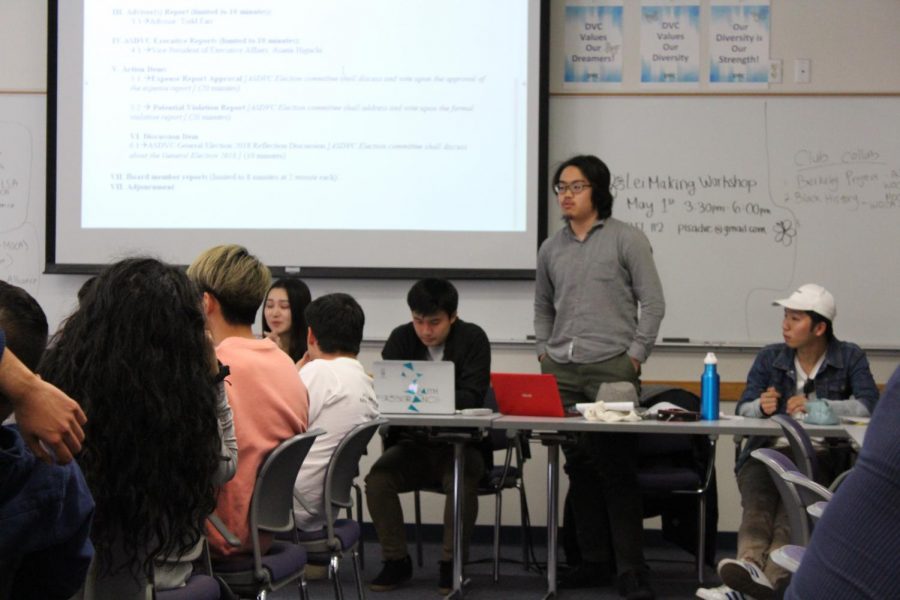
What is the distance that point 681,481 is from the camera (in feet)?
15.5

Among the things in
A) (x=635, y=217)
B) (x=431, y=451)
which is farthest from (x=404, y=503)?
(x=635, y=217)

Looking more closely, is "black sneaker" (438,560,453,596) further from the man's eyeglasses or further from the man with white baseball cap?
the man's eyeglasses

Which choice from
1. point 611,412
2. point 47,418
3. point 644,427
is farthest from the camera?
point 611,412

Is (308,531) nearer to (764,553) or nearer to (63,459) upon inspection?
(764,553)

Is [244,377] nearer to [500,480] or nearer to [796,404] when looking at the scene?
[500,480]

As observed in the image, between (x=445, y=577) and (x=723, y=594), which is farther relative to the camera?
(x=445, y=577)

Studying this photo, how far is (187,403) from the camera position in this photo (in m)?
2.20

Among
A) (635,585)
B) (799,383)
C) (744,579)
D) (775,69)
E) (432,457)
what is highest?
(775,69)

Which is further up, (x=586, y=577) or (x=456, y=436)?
(x=456, y=436)

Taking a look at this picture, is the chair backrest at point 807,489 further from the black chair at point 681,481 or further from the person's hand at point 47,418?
the black chair at point 681,481

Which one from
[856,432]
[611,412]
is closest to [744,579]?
[856,432]

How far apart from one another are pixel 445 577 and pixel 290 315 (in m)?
1.23

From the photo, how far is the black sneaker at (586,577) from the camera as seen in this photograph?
4.70 metres

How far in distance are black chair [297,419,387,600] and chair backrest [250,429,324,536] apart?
33cm
